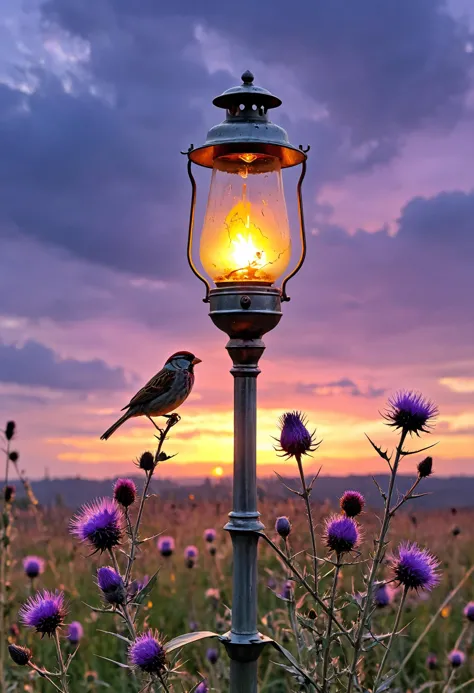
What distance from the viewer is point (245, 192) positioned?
3865mm

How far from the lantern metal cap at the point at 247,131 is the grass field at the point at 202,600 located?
6.56ft

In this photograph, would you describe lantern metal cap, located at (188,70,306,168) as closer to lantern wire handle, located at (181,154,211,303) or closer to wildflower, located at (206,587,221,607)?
lantern wire handle, located at (181,154,211,303)

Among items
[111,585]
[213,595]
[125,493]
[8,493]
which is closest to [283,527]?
[125,493]

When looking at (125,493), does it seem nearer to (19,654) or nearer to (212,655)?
(19,654)

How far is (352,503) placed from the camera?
366 centimetres

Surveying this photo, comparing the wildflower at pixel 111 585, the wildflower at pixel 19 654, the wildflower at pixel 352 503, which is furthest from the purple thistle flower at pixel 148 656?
the wildflower at pixel 352 503

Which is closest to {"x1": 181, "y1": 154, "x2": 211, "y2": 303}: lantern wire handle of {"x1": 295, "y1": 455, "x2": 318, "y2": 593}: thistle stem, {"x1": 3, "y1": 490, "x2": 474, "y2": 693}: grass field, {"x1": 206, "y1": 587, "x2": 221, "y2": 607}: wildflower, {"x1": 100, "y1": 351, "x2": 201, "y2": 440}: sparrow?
{"x1": 100, "y1": 351, "x2": 201, "y2": 440}: sparrow

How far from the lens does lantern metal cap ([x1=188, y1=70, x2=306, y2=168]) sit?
3756mm

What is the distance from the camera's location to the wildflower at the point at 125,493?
12.2ft

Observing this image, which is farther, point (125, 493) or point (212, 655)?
point (212, 655)

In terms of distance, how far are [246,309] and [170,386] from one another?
30.0 inches

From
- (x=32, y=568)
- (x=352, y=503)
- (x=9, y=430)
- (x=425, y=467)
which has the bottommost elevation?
(x=32, y=568)

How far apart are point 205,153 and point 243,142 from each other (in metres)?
0.30

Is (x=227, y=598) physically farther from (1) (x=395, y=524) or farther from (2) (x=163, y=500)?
(2) (x=163, y=500)
